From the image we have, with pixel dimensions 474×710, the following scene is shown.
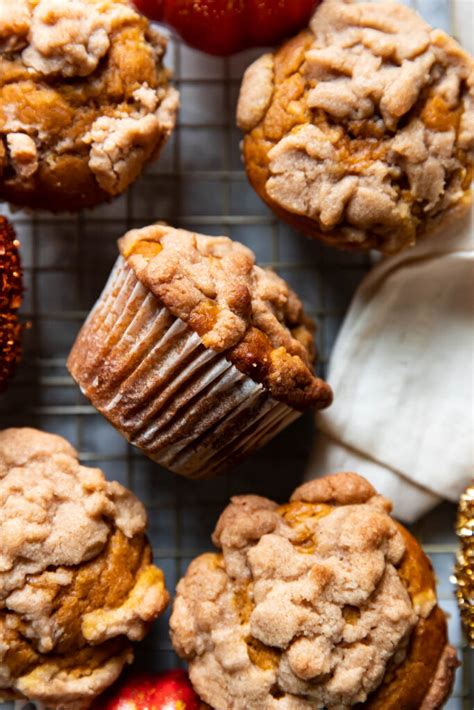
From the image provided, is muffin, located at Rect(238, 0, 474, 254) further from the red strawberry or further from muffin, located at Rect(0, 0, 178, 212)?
the red strawberry

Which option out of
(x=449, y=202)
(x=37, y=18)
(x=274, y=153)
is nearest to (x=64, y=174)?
(x=37, y=18)

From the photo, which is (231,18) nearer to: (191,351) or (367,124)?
(367,124)

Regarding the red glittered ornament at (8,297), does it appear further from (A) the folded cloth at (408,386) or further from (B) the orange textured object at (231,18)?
(A) the folded cloth at (408,386)

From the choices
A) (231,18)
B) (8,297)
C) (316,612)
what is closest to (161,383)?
(8,297)

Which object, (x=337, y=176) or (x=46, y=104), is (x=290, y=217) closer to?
(x=337, y=176)

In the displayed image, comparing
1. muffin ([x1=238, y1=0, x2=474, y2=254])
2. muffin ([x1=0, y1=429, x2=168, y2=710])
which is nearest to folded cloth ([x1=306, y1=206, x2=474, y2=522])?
muffin ([x1=238, y1=0, x2=474, y2=254])

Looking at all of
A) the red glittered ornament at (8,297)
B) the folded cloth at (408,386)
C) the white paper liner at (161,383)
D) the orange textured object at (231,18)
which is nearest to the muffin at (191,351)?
the white paper liner at (161,383)
